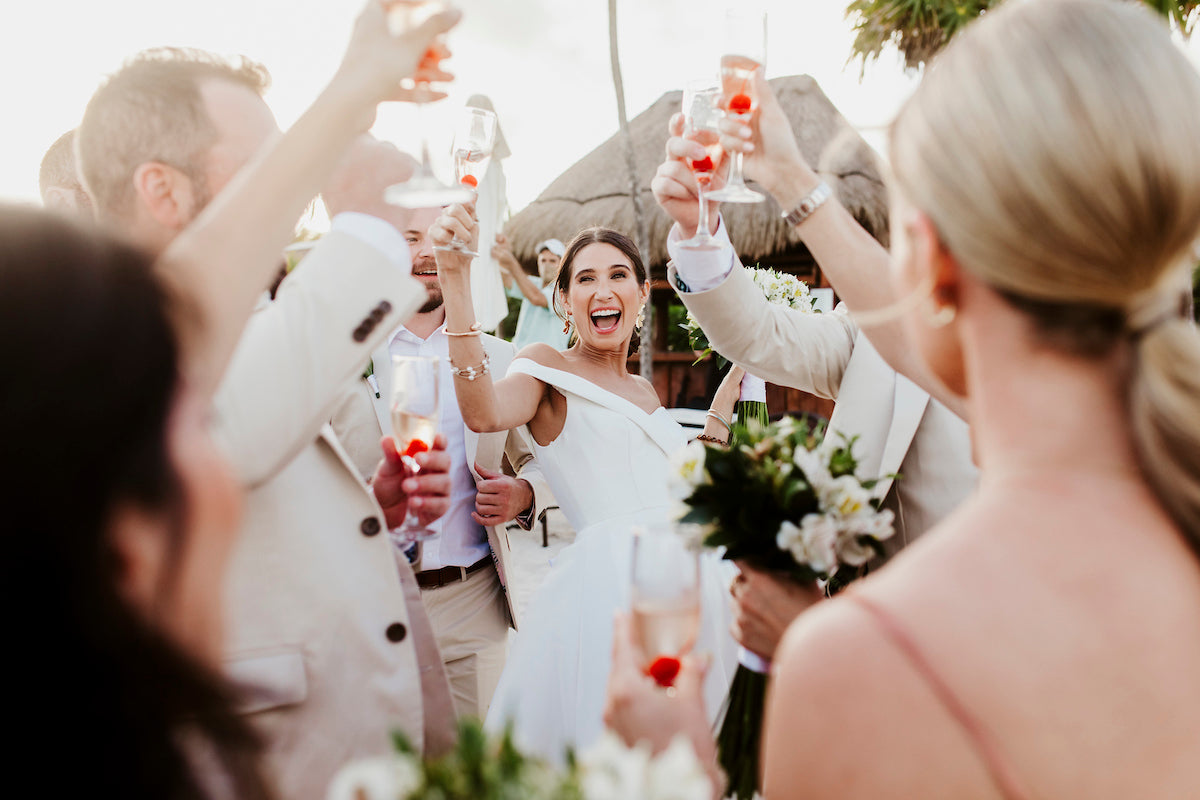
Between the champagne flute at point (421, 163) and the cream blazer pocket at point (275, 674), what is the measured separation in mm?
946

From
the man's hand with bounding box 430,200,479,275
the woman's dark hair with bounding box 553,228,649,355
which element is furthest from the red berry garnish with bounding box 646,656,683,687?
the woman's dark hair with bounding box 553,228,649,355

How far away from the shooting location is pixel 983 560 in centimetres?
109

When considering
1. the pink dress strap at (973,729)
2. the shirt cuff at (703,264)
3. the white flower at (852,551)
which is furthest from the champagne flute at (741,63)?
the pink dress strap at (973,729)

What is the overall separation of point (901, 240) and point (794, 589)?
91 centimetres

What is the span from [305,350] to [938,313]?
3.46ft

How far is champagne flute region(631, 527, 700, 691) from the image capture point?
56.7 inches

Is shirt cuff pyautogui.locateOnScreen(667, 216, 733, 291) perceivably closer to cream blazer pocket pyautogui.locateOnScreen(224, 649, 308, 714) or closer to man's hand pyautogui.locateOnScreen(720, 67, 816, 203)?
man's hand pyautogui.locateOnScreen(720, 67, 816, 203)

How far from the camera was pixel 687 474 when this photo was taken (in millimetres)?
1896

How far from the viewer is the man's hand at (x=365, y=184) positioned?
1.64 metres

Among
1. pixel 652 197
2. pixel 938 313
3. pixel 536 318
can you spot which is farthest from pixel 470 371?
pixel 652 197

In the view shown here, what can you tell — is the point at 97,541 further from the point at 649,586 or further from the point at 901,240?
the point at 901,240

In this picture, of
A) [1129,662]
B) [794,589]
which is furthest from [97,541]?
[794,589]

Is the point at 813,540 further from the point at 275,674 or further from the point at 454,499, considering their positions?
the point at 454,499

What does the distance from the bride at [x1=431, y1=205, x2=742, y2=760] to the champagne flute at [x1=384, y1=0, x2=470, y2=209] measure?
44.3 inches
